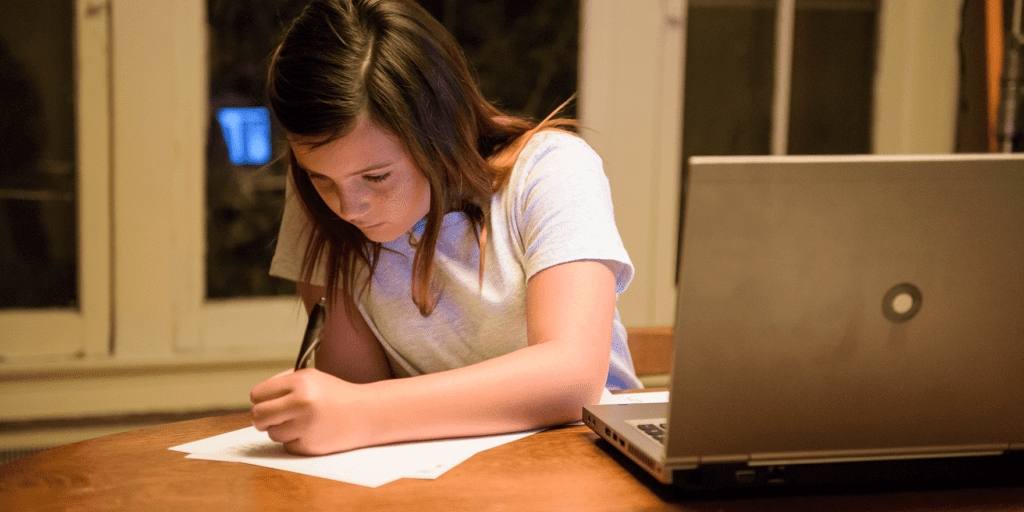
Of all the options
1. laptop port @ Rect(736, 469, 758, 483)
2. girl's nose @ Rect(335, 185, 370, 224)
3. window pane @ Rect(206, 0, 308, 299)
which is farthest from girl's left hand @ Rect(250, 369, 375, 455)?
window pane @ Rect(206, 0, 308, 299)

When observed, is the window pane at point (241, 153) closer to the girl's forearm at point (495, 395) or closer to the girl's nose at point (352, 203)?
the girl's nose at point (352, 203)

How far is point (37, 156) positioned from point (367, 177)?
145cm

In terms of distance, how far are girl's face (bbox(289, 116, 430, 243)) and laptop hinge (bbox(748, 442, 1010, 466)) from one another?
0.51 metres

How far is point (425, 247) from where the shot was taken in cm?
98

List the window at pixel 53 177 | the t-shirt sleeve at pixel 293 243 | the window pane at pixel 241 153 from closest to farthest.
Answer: the t-shirt sleeve at pixel 293 243, the window at pixel 53 177, the window pane at pixel 241 153

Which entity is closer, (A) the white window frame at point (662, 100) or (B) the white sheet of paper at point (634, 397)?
(B) the white sheet of paper at point (634, 397)

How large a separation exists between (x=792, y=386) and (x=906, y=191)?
0.15 m

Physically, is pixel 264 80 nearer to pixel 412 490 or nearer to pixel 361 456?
pixel 361 456

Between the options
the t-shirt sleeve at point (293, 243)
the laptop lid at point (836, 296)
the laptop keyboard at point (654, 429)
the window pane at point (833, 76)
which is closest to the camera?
the laptop lid at point (836, 296)

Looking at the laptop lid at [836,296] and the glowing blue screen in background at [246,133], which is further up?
the glowing blue screen in background at [246,133]

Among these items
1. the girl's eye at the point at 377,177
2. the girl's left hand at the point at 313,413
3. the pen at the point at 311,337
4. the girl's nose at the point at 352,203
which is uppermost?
the girl's eye at the point at 377,177

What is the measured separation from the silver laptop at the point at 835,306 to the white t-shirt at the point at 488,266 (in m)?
0.38

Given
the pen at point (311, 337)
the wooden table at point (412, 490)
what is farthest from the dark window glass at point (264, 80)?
the wooden table at point (412, 490)

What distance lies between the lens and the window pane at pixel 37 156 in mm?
1849
